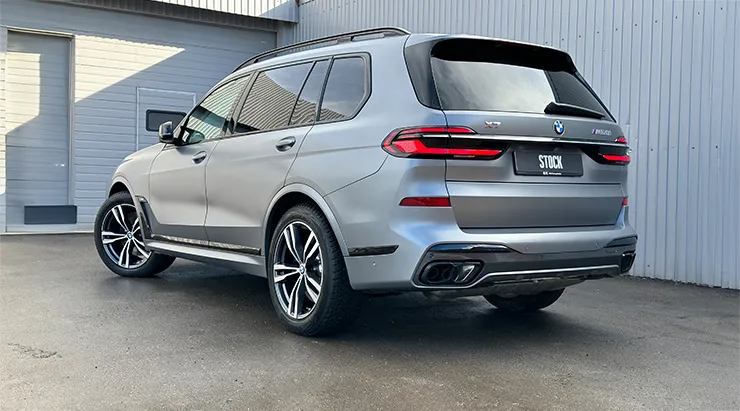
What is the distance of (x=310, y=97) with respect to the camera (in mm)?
4543

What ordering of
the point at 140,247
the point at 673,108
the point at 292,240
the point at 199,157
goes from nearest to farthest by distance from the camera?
the point at 292,240 → the point at 199,157 → the point at 140,247 → the point at 673,108

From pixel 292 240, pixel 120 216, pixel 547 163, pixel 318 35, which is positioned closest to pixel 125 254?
pixel 120 216

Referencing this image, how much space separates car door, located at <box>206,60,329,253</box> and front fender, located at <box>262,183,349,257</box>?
52 millimetres

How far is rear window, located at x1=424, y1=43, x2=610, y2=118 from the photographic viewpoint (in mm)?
3865

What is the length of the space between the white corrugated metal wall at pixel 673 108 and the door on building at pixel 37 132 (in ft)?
26.2

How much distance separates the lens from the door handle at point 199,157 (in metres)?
5.33

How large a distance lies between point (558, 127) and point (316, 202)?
4.62 feet

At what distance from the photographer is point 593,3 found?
25.2ft

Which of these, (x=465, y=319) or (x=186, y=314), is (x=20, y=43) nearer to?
(x=186, y=314)

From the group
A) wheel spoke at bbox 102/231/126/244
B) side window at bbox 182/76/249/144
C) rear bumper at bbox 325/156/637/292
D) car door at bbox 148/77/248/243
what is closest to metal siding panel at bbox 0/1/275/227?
wheel spoke at bbox 102/231/126/244

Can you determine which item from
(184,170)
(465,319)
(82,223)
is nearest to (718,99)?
(465,319)

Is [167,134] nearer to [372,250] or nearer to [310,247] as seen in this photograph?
[310,247]

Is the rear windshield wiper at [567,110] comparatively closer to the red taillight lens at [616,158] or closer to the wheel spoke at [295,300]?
the red taillight lens at [616,158]

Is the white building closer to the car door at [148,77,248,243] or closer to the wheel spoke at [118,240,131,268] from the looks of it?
the car door at [148,77,248,243]
